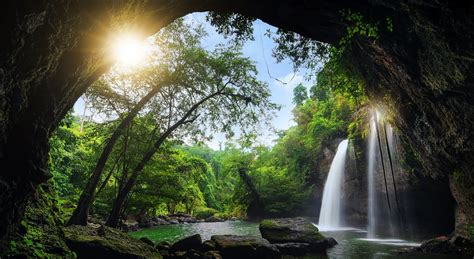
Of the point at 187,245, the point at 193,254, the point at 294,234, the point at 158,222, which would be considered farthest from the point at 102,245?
the point at 158,222

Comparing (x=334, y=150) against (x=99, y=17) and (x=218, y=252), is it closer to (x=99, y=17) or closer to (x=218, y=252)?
(x=218, y=252)

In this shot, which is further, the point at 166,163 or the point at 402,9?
the point at 166,163

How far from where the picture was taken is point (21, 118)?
4461 mm

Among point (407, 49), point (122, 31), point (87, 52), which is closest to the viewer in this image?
point (87, 52)

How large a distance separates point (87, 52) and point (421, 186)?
1859 cm

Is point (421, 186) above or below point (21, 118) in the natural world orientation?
above

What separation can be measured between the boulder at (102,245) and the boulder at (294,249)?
5.38 meters

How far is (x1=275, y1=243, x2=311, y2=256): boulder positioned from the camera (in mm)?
12415

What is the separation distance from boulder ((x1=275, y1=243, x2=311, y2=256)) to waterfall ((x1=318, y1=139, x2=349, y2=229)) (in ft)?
49.5

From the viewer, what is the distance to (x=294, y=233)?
14031 mm

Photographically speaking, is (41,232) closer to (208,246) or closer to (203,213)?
(208,246)

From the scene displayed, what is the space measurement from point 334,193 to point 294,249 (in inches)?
643

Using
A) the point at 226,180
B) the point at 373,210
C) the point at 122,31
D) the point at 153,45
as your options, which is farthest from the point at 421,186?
the point at 226,180

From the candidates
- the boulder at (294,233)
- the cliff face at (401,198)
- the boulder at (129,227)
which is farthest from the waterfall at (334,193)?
the boulder at (129,227)
